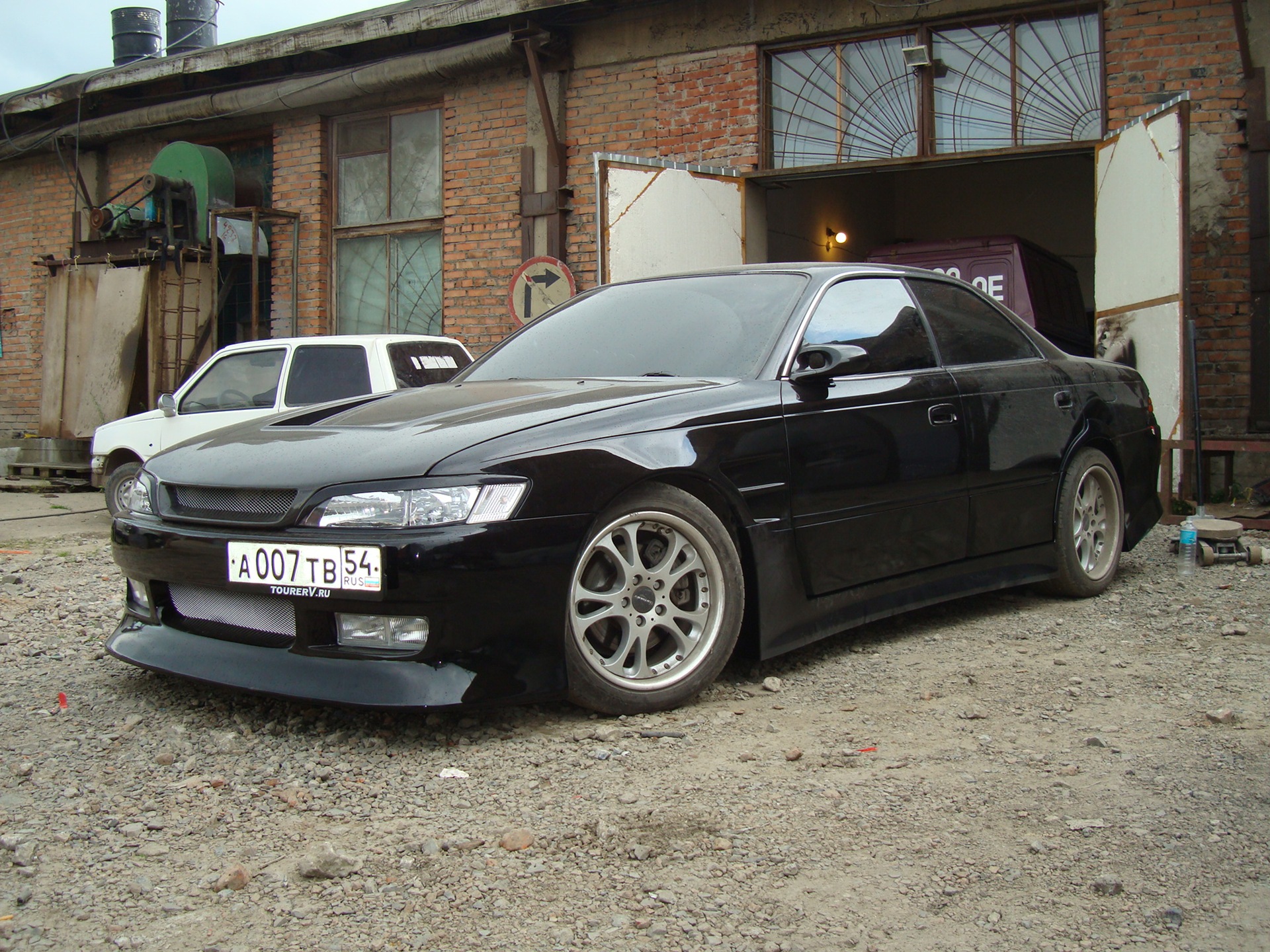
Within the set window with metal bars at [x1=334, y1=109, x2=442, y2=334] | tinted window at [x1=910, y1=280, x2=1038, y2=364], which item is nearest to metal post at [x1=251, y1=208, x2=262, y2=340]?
window with metal bars at [x1=334, y1=109, x2=442, y2=334]

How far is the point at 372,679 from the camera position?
9.81ft

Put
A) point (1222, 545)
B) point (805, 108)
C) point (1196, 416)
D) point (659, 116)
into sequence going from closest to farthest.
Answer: point (1222, 545)
point (1196, 416)
point (805, 108)
point (659, 116)

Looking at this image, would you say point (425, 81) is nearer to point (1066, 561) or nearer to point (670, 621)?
point (1066, 561)

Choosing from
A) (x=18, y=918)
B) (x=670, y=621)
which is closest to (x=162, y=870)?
(x=18, y=918)

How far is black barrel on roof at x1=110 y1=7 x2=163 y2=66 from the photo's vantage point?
19.8 m

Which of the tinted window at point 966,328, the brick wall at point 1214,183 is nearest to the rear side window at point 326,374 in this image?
the tinted window at point 966,328

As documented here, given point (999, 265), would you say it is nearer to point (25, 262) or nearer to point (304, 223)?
point (304, 223)

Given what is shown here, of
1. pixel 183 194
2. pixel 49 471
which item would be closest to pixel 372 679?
pixel 49 471

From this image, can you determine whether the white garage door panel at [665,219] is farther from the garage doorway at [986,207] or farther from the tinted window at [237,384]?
the garage doorway at [986,207]

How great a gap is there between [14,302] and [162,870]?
15848 millimetres

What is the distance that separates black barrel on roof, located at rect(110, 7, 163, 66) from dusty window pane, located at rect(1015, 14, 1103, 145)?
51.7ft

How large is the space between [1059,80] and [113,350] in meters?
10.3

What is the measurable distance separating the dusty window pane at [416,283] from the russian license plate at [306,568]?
9.57m

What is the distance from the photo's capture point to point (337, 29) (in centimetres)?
1257
